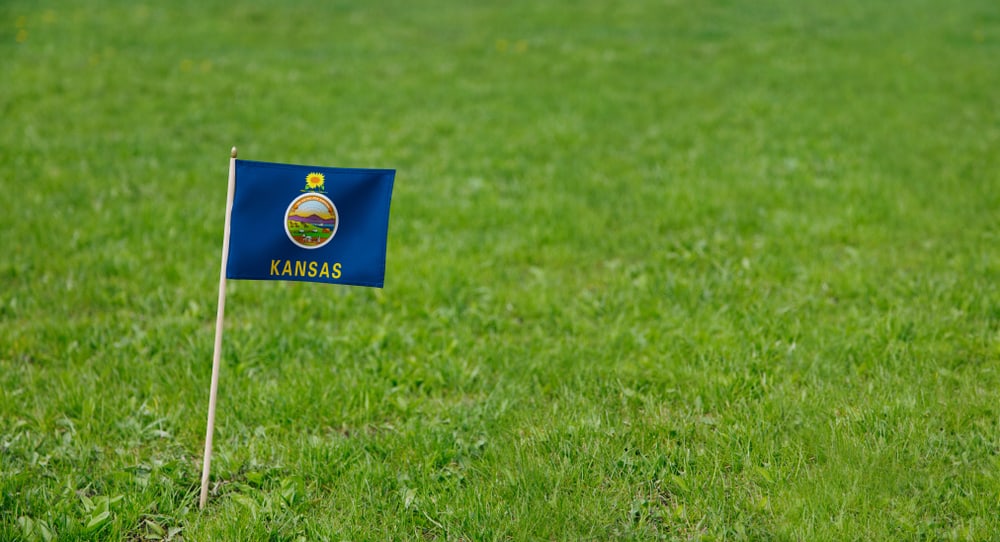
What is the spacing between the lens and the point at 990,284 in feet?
19.6

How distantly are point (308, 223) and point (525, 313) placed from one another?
239 centimetres

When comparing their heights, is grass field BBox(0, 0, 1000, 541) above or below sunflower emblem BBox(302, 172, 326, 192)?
below

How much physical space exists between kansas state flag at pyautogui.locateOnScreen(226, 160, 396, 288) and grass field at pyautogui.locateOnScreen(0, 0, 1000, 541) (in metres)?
1.03

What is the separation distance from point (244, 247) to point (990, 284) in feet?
16.8

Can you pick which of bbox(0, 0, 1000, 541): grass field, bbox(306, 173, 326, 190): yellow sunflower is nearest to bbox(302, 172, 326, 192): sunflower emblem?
bbox(306, 173, 326, 190): yellow sunflower

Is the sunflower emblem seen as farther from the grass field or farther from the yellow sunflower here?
the grass field

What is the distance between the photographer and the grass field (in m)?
3.98

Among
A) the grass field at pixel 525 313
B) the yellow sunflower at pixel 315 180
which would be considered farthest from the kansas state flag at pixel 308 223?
the grass field at pixel 525 313

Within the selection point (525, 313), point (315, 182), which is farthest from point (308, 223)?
point (525, 313)

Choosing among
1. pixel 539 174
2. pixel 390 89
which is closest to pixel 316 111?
pixel 390 89

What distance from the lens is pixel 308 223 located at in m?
3.97

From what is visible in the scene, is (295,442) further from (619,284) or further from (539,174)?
(539,174)

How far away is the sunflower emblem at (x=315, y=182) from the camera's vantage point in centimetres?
391

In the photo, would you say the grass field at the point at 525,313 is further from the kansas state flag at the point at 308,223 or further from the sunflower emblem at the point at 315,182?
the sunflower emblem at the point at 315,182
